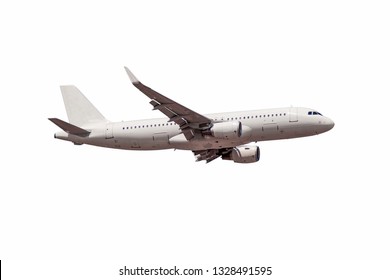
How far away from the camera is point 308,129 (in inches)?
2362

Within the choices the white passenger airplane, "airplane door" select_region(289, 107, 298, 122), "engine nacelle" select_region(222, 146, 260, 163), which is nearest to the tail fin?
the white passenger airplane

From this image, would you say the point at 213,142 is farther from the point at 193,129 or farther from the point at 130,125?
the point at 130,125

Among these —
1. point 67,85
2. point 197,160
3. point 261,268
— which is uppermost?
point 67,85

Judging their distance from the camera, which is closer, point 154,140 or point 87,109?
point 154,140

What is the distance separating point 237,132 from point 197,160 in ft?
23.2

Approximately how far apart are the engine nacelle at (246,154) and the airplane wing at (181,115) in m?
5.04

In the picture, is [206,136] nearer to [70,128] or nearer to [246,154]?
[246,154]

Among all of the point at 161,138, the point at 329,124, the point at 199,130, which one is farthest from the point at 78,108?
the point at 329,124

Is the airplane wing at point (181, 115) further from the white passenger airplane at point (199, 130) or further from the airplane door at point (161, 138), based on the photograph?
the airplane door at point (161, 138)

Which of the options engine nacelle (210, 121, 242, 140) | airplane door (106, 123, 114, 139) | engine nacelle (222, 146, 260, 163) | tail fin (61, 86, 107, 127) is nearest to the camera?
engine nacelle (210, 121, 242, 140)

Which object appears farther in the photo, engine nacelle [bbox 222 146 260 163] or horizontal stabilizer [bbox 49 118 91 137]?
engine nacelle [bbox 222 146 260 163]

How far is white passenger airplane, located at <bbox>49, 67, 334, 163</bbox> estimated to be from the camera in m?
59.6

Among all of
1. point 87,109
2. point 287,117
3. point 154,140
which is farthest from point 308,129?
point 87,109

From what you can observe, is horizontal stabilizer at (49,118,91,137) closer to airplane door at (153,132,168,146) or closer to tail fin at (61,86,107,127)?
tail fin at (61,86,107,127)
